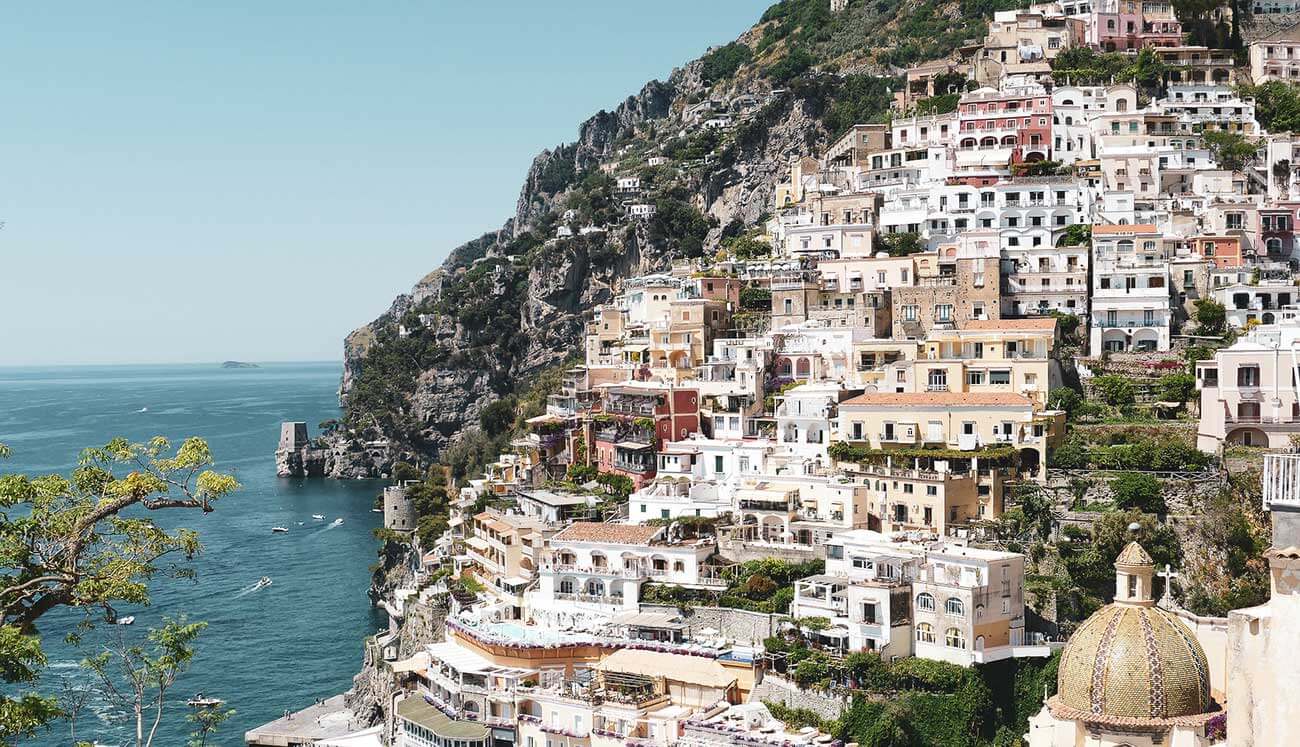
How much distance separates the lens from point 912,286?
58125mm

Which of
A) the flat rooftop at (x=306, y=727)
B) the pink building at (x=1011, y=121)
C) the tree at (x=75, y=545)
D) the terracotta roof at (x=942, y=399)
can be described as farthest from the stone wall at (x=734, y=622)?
the pink building at (x=1011, y=121)

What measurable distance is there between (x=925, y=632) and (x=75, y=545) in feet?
88.5

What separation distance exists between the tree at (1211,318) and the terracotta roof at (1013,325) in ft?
20.3

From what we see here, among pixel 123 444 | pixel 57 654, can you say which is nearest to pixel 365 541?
pixel 57 654

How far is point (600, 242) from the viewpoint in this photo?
381ft

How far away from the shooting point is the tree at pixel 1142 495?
4162cm

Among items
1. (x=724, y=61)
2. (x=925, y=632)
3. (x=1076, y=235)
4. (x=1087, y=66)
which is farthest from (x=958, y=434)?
(x=724, y=61)

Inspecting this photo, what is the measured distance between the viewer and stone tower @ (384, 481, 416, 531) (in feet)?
279

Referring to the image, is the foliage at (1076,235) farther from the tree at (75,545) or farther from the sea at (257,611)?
the tree at (75,545)

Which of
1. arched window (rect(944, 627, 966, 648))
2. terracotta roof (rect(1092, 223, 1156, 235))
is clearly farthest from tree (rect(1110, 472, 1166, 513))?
terracotta roof (rect(1092, 223, 1156, 235))

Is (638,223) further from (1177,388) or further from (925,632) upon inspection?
(925,632)

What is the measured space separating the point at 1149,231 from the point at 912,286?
1027 cm

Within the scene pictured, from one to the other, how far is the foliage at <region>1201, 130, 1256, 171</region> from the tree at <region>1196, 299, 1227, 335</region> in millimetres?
18678

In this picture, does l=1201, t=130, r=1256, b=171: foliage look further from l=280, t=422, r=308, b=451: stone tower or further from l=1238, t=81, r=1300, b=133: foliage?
l=280, t=422, r=308, b=451: stone tower
